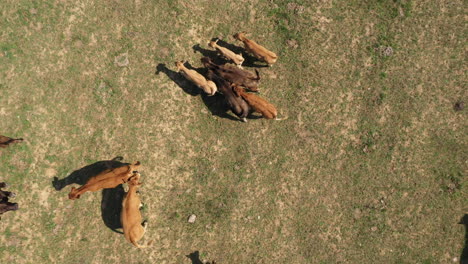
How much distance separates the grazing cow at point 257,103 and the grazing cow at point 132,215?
425cm

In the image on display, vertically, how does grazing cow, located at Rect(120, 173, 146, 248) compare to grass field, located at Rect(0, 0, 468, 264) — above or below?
below

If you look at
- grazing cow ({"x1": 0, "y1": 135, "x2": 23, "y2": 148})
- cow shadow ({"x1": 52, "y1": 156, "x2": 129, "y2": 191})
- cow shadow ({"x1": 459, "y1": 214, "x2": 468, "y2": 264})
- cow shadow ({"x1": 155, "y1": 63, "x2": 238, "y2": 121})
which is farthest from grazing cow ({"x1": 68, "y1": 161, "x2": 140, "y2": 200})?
cow shadow ({"x1": 459, "y1": 214, "x2": 468, "y2": 264})

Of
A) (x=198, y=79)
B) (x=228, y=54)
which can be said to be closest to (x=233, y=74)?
(x=228, y=54)

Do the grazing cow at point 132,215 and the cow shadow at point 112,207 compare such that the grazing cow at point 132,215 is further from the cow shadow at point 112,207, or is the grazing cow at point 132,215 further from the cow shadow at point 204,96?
the cow shadow at point 204,96

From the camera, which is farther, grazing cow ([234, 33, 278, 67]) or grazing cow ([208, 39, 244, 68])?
grazing cow ([208, 39, 244, 68])

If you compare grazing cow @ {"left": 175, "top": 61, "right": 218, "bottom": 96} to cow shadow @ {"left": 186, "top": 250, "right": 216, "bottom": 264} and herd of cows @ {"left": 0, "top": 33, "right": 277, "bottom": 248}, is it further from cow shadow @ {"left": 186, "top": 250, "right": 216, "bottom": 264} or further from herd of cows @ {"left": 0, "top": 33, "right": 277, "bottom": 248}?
cow shadow @ {"left": 186, "top": 250, "right": 216, "bottom": 264}

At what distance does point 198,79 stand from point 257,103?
2061 millimetres

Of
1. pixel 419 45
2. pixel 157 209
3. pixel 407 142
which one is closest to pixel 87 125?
pixel 157 209


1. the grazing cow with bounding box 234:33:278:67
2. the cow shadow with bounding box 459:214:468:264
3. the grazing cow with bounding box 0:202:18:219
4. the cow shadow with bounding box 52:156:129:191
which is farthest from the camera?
the cow shadow with bounding box 459:214:468:264

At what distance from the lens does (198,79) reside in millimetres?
10891

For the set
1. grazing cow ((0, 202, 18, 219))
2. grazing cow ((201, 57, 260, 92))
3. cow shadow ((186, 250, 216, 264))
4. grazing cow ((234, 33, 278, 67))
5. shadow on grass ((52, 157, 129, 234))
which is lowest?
grazing cow ((0, 202, 18, 219))

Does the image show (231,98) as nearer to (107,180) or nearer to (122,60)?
(122,60)

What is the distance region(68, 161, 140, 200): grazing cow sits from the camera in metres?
10.4

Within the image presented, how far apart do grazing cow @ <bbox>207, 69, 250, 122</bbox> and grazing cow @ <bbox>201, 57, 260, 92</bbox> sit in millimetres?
162
